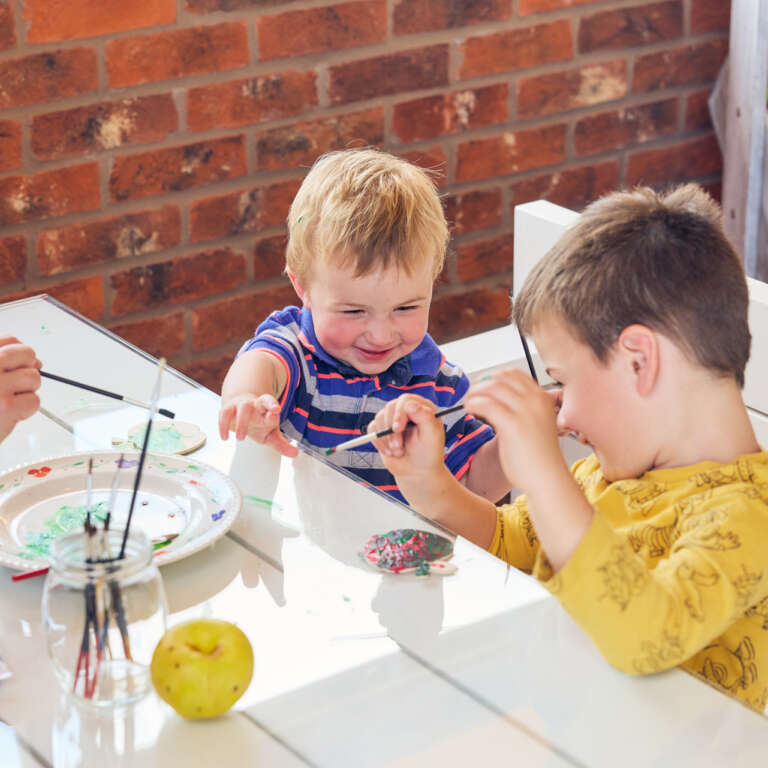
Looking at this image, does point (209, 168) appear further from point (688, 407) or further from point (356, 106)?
point (688, 407)

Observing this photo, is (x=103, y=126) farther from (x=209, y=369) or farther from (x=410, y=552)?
(x=410, y=552)

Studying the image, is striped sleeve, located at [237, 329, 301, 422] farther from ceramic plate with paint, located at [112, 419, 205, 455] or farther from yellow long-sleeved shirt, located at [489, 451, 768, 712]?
yellow long-sleeved shirt, located at [489, 451, 768, 712]

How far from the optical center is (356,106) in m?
Result: 2.36

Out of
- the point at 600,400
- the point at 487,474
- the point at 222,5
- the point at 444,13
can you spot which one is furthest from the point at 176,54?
the point at 600,400

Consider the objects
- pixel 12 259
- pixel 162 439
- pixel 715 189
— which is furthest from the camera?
pixel 715 189

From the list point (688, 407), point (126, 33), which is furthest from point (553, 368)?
point (126, 33)

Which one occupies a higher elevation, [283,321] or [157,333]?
[283,321]

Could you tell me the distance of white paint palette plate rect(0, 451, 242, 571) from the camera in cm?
105

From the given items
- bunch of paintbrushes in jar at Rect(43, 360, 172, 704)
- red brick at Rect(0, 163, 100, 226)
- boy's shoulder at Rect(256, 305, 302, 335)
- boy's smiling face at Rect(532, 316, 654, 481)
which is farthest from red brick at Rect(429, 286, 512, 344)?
bunch of paintbrushes in jar at Rect(43, 360, 172, 704)

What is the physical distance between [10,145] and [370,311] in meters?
0.94

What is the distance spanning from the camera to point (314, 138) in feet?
7.66

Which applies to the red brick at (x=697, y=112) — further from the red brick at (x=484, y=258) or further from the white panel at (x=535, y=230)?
the white panel at (x=535, y=230)

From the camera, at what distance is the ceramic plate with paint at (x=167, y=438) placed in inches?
49.4

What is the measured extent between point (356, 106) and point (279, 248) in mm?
324
